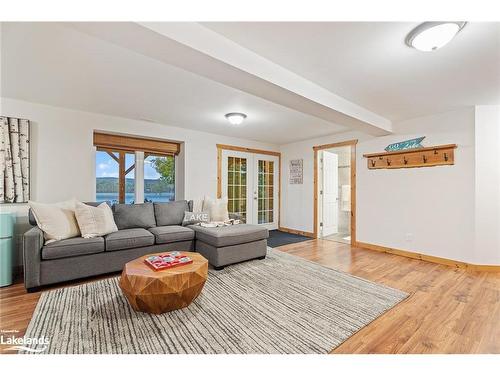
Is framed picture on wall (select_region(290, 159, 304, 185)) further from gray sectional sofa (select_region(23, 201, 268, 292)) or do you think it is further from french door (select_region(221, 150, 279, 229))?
gray sectional sofa (select_region(23, 201, 268, 292))

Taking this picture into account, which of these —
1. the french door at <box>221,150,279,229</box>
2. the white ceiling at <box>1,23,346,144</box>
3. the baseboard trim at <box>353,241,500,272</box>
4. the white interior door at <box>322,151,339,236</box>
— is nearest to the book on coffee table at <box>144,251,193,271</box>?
the white ceiling at <box>1,23,346,144</box>

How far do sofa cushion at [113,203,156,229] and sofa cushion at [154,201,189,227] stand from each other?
0.33 ft

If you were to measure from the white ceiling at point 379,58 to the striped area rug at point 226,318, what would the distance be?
2220 millimetres

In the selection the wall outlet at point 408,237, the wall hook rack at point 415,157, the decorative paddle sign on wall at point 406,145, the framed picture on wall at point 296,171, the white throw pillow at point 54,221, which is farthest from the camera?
the framed picture on wall at point 296,171

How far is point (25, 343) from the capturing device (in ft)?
5.23

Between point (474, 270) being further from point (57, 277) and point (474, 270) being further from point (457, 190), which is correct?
point (57, 277)

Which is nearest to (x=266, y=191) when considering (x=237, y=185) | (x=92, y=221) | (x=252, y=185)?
(x=252, y=185)

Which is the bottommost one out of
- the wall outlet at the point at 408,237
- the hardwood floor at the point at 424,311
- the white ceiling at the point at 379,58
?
the hardwood floor at the point at 424,311

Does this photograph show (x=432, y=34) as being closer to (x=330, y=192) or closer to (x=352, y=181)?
(x=352, y=181)

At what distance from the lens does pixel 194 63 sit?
1760 mm

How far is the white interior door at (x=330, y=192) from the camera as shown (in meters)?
5.47

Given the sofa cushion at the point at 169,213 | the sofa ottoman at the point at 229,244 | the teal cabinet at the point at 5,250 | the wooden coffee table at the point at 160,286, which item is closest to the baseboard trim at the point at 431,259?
the sofa ottoman at the point at 229,244

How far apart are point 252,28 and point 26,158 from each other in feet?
11.2

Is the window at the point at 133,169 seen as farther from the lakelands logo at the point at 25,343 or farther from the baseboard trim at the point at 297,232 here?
the baseboard trim at the point at 297,232
